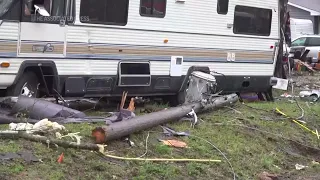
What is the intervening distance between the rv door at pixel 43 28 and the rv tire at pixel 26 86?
0.42 m

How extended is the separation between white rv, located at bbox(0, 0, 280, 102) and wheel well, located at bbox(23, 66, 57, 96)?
0.02 metres

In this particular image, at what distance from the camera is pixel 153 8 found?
1084 centimetres

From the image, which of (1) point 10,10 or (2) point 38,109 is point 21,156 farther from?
(1) point 10,10

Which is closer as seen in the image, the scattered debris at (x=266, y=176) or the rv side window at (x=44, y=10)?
the scattered debris at (x=266, y=176)

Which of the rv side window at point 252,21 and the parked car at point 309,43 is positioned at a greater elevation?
the rv side window at point 252,21

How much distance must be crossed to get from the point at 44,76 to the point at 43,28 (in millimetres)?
852

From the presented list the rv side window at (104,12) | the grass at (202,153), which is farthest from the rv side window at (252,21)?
the rv side window at (104,12)

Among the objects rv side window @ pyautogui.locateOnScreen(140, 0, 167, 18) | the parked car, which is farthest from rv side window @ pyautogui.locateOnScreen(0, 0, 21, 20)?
the parked car

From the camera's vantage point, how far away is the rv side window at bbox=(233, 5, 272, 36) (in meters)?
12.6

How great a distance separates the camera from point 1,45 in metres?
8.71

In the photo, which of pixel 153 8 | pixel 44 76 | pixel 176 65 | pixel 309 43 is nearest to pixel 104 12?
pixel 153 8

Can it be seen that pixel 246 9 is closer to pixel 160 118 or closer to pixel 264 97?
pixel 264 97

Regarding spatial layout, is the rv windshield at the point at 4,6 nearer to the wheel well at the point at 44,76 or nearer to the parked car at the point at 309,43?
the wheel well at the point at 44,76

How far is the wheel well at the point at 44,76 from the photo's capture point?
9391mm
